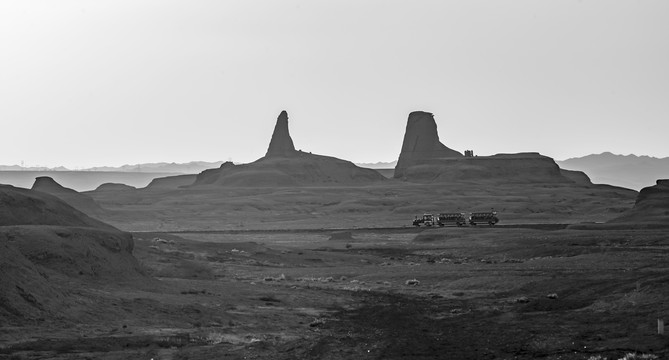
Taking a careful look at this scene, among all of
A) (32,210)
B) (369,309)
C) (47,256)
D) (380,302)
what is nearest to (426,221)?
(32,210)

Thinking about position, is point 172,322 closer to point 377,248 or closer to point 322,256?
point 322,256

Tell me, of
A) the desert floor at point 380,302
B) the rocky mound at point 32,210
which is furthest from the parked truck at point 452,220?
the rocky mound at point 32,210

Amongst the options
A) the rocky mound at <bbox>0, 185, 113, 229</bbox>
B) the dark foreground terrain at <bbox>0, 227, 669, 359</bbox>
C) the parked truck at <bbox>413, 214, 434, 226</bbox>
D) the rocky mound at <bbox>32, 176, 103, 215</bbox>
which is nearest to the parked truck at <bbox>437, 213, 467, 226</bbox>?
the parked truck at <bbox>413, 214, 434, 226</bbox>

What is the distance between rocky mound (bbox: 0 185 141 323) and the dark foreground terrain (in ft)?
1.85

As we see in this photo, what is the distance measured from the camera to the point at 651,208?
10250 cm

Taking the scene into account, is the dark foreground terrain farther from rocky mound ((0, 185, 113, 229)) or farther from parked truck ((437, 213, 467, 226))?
parked truck ((437, 213, 467, 226))

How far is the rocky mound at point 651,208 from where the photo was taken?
93812 millimetres

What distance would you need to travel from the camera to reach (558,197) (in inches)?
6599

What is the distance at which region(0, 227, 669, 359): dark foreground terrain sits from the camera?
1112 inches

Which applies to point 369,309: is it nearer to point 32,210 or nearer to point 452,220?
point 32,210

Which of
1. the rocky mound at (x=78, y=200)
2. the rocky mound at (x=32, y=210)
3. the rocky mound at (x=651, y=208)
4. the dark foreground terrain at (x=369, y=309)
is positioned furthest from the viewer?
the rocky mound at (x=78, y=200)

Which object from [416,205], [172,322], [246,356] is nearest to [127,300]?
[172,322]

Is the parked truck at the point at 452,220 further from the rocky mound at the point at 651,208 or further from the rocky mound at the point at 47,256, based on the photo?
the rocky mound at the point at 47,256

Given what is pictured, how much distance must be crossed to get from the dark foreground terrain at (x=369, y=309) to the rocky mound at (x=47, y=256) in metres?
0.56
